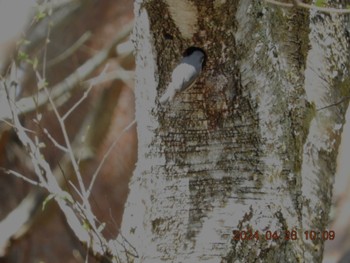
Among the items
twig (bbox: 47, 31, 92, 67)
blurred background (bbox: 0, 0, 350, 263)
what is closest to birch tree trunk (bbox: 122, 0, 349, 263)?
blurred background (bbox: 0, 0, 350, 263)

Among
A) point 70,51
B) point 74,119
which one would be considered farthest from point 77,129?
point 70,51

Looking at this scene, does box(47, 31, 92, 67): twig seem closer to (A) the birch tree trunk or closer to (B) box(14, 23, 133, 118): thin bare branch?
(B) box(14, 23, 133, 118): thin bare branch

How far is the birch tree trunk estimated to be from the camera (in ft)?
4.75

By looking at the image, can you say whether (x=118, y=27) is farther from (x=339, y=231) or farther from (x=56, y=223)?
(x=339, y=231)

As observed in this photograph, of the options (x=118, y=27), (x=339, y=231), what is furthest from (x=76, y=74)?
(x=339, y=231)

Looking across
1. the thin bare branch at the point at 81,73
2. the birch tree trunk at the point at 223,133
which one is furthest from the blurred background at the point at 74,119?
the birch tree trunk at the point at 223,133

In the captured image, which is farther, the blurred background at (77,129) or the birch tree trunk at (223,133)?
the blurred background at (77,129)

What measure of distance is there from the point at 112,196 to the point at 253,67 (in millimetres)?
2284

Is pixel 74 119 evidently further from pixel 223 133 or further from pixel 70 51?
pixel 223 133

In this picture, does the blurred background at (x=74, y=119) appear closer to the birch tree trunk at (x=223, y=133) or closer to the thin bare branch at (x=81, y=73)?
the thin bare branch at (x=81, y=73)

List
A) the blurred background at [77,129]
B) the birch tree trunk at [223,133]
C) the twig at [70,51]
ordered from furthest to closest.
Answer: the twig at [70,51], the blurred background at [77,129], the birch tree trunk at [223,133]

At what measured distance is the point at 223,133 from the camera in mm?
1475

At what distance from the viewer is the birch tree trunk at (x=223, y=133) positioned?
1447mm

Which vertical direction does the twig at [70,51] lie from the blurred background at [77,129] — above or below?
above
